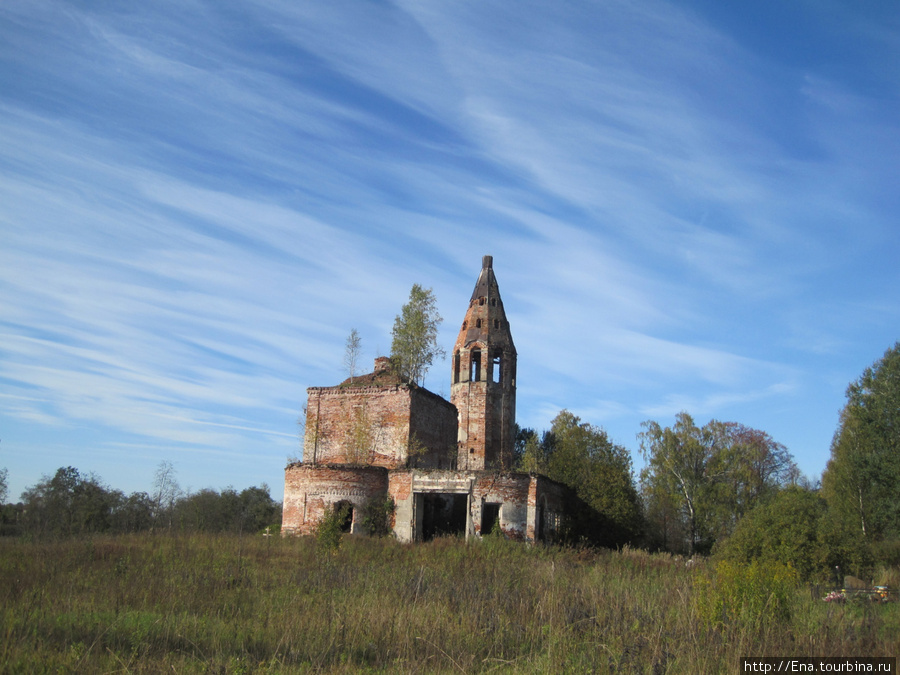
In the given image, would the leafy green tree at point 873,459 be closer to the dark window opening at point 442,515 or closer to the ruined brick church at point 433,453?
the ruined brick church at point 433,453

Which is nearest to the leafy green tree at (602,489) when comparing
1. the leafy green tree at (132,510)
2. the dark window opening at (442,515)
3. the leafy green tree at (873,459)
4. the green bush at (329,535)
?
the dark window opening at (442,515)

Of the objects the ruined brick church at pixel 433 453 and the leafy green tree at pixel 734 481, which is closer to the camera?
the ruined brick church at pixel 433 453

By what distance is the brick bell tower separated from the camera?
35.7 meters

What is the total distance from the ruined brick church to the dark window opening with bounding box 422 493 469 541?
0.04 metres

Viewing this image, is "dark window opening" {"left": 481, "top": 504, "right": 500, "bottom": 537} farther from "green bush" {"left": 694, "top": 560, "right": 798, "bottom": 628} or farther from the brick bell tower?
"green bush" {"left": 694, "top": 560, "right": 798, "bottom": 628}

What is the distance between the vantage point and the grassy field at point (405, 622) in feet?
21.3

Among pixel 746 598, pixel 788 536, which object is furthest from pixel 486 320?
pixel 746 598

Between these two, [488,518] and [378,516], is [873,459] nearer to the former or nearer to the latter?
[488,518]

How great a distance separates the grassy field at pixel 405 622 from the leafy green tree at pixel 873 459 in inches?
775

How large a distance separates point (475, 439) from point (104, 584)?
2643cm

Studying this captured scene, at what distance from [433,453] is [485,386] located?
7456 mm

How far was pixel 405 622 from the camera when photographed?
7.66 m

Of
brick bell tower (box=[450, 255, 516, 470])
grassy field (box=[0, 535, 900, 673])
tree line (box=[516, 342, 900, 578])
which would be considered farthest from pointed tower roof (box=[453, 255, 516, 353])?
→ grassy field (box=[0, 535, 900, 673])

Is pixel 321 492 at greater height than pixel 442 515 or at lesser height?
greater
